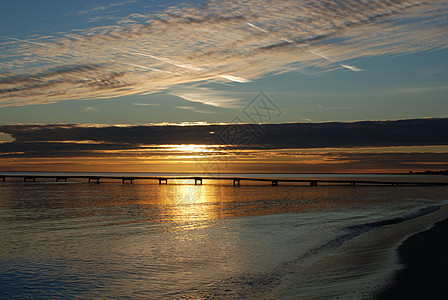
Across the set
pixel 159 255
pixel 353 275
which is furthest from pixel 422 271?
pixel 159 255

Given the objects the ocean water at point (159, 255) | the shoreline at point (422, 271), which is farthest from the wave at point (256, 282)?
the shoreline at point (422, 271)

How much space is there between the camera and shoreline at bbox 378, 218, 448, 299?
1124cm

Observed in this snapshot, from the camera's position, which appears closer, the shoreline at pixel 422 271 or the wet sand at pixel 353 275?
the shoreline at pixel 422 271

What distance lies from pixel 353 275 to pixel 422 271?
2.26 metres

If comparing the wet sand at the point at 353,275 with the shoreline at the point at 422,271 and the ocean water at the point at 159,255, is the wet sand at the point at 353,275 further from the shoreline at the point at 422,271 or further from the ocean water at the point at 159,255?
the ocean water at the point at 159,255

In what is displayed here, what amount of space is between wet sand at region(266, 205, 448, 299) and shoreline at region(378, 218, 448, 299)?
53 mm

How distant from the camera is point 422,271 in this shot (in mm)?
13797

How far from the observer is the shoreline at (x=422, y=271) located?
1124cm

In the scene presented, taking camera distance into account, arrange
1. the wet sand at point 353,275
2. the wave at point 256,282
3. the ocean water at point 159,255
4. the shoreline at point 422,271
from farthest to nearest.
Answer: the ocean water at point 159,255, the wave at point 256,282, the wet sand at point 353,275, the shoreline at point 422,271

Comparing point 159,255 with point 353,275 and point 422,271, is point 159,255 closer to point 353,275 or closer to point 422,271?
point 353,275

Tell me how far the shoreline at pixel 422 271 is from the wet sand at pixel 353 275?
0.05 meters

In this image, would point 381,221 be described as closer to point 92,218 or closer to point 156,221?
point 156,221

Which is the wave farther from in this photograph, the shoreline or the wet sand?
the shoreline

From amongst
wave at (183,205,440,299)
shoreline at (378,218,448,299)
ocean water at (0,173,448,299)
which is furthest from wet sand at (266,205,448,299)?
ocean water at (0,173,448,299)
